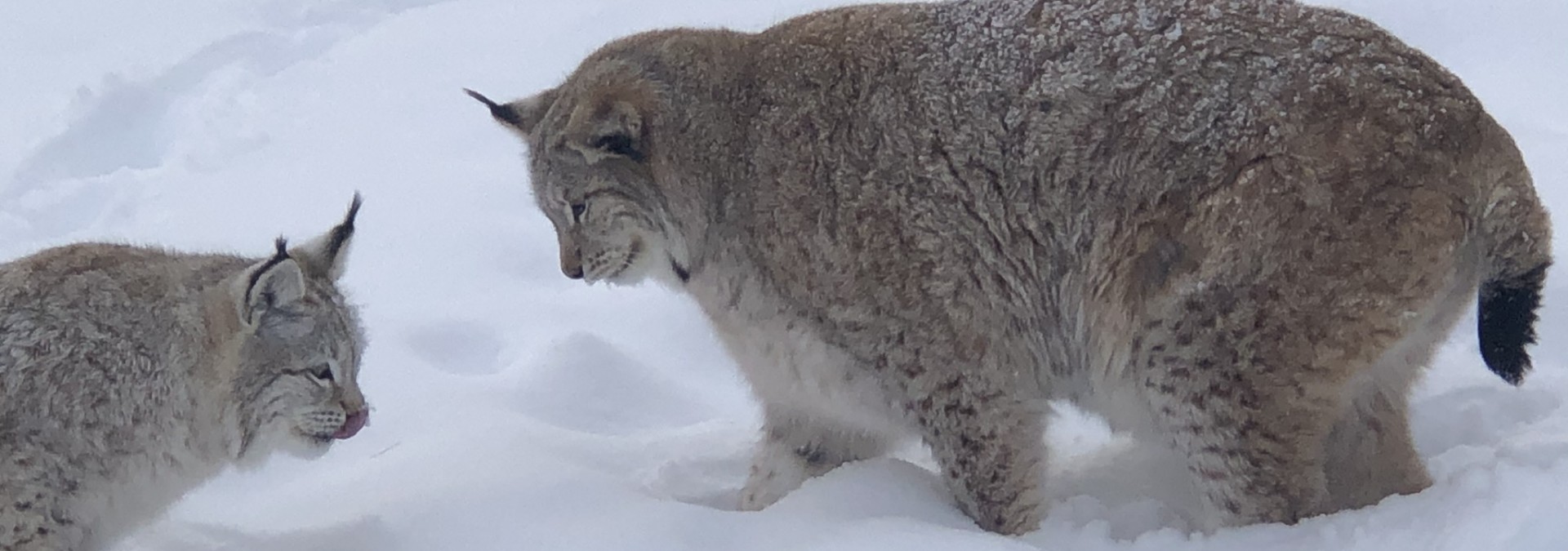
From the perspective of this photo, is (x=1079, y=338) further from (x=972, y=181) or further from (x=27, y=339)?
(x=27, y=339)

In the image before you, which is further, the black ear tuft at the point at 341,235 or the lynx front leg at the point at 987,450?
the black ear tuft at the point at 341,235

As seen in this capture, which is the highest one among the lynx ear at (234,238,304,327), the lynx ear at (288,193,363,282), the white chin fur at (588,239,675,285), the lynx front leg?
the lynx ear at (234,238,304,327)

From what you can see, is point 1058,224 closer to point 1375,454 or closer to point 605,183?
point 1375,454

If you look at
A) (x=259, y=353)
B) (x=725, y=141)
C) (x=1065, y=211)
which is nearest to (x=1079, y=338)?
(x=1065, y=211)

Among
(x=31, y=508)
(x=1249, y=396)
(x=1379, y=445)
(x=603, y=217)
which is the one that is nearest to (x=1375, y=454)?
(x=1379, y=445)

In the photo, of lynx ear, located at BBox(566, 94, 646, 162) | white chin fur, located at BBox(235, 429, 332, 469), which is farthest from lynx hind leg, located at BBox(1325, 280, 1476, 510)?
white chin fur, located at BBox(235, 429, 332, 469)

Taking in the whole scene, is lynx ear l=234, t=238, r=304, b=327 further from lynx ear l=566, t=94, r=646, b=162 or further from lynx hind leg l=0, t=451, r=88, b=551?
lynx ear l=566, t=94, r=646, b=162

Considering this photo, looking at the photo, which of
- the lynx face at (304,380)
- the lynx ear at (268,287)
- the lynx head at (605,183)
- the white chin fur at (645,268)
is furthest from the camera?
the white chin fur at (645,268)

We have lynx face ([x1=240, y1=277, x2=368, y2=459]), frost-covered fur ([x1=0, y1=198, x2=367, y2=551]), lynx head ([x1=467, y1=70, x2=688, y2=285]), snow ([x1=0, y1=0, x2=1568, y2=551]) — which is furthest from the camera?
lynx head ([x1=467, y1=70, x2=688, y2=285])

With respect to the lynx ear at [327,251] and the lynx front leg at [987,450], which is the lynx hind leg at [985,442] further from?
the lynx ear at [327,251]

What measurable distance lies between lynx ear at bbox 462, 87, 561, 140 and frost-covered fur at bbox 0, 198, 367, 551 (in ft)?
2.12

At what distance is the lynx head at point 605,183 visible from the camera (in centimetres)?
445

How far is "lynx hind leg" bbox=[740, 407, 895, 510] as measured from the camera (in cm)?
471

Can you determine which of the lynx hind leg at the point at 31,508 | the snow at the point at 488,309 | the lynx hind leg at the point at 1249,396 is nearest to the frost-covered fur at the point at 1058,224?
the lynx hind leg at the point at 1249,396
